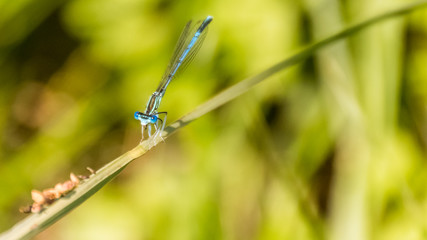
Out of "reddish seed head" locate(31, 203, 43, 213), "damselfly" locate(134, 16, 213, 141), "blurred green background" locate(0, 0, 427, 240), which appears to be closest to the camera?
"reddish seed head" locate(31, 203, 43, 213)

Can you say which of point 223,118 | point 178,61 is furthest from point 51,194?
point 223,118

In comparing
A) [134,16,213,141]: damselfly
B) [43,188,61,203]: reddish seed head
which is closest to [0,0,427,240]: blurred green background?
[134,16,213,141]: damselfly

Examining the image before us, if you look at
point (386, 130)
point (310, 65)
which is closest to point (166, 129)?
point (386, 130)

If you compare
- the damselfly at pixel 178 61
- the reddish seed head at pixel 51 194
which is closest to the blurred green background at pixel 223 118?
the damselfly at pixel 178 61

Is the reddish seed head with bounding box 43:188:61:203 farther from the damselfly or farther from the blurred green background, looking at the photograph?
the blurred green background

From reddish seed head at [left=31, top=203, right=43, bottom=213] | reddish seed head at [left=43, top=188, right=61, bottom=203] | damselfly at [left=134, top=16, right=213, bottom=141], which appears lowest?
reddish seed head at [left=31, top=203, right=43, bottom=213]

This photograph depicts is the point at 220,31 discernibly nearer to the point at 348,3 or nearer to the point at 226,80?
the point at 226,80

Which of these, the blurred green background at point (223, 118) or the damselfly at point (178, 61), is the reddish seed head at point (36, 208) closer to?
the damselfly at point (178, 61)
